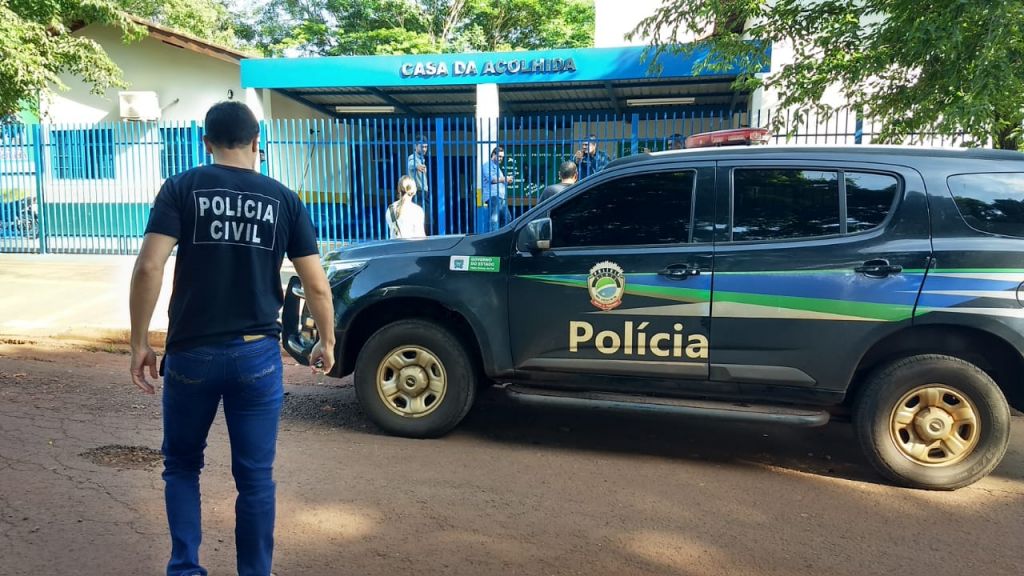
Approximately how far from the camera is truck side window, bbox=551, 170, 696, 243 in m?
4.68

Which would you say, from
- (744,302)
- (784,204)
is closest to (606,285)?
(744,302)

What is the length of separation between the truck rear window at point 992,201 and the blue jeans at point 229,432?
382cm

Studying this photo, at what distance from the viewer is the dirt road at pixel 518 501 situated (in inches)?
132

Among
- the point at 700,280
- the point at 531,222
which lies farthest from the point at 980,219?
the point at 531,222

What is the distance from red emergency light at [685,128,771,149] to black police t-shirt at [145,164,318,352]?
367 centimetres

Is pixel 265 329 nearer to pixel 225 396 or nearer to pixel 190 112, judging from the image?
pixel 225 396

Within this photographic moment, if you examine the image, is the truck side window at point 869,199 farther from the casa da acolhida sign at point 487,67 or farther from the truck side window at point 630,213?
the casa da acolhida sign at point 487,67

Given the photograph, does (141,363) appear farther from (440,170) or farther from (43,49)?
(43,49)

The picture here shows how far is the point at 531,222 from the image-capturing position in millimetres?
4766

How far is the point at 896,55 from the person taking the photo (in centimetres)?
704

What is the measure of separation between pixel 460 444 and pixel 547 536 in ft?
4.94

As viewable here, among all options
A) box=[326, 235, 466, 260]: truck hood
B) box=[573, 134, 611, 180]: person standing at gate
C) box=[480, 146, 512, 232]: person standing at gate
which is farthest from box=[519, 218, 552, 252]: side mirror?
box=[480, 146, 512, 232]: person standing at gate

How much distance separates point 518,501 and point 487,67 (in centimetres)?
1195

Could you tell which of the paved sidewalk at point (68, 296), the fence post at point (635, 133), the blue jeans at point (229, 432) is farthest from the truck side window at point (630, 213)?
the fence post at point (635, 133)
